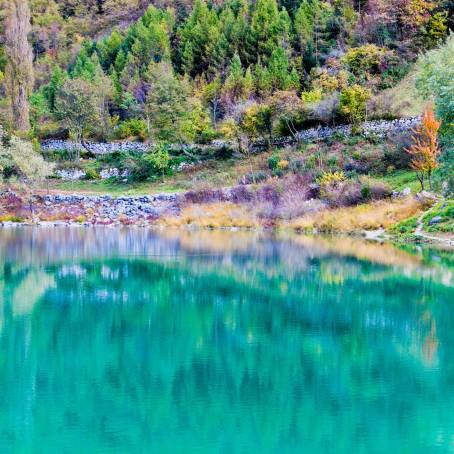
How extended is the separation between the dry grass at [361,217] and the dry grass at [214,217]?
332 centimetres

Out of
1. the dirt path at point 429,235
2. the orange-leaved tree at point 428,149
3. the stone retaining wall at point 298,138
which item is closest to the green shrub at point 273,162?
the stone retaining wall at point 298,138

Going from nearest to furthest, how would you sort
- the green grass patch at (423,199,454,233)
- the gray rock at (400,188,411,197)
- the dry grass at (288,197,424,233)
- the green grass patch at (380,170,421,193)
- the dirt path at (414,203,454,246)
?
the dirt path at (414,203,454,246), the green grass patch at (423,199,454,233), the dry grass at (288,197,424,233), the gray rock at (400,188,411,197), the green grass patch at (380,170,421,193)

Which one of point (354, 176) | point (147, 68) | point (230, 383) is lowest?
point (230, 383)

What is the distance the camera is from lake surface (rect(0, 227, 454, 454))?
9.29 meters

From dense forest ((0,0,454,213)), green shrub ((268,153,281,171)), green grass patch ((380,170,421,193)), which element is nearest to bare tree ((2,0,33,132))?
dense forest ((0,0,454,213))

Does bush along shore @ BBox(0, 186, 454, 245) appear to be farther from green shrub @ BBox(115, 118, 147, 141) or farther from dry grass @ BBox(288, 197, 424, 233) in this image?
green shrub @ BBox(115, 118, 147, 141)

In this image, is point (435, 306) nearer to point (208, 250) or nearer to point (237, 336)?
point (237, 336)

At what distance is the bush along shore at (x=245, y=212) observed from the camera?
34875mm

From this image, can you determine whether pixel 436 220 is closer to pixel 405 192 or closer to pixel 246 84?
pixel 405 192

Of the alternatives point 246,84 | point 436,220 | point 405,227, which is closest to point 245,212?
point 405,227

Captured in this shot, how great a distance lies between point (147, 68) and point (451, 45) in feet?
129

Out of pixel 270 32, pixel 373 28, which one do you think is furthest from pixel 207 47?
pixel 373 28

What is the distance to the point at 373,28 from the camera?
6031 cm

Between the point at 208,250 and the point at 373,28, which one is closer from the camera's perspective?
the point at 208,250
